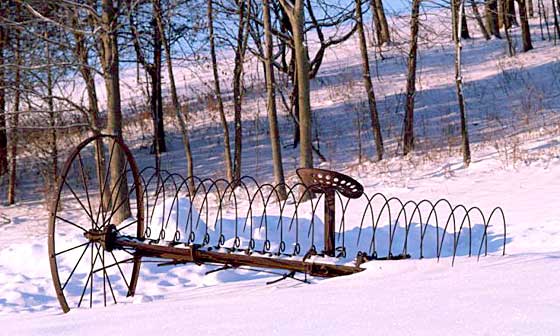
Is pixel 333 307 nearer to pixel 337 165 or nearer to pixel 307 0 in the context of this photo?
pixel 337 165

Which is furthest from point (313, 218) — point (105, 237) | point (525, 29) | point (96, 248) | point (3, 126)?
point (525, 29)

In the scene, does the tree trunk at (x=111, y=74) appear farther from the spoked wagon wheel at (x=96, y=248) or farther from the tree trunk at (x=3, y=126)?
the tree trunk at (x=3, y=126)

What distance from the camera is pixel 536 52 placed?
21266 mm

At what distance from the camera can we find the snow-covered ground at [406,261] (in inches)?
126

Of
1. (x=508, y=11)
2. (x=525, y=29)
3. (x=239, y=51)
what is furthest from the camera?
(x=508, y=11)

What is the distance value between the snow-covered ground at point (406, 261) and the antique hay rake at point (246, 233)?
258 millimetres

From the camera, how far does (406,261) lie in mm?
4793

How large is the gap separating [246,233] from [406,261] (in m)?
3.87

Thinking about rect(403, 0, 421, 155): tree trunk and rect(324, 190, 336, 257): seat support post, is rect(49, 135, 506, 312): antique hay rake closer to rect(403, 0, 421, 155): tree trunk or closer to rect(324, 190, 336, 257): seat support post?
rect(324, 190, 336, 257): seat support post

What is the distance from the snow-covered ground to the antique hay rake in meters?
0.26

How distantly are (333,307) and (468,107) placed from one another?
15323 mm

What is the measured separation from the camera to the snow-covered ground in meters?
3.21

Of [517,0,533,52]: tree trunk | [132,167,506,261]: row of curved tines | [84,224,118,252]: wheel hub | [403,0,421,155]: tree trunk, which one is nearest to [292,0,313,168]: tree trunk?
[132,167,506,261]: row of curved tines

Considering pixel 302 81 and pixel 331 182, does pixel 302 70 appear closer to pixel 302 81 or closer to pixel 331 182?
pixel 302 81
